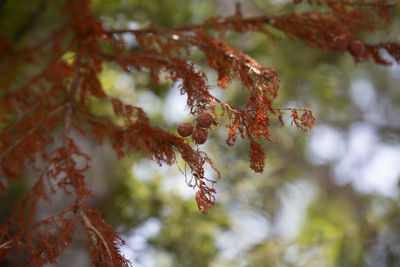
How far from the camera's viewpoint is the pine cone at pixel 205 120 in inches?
20.8

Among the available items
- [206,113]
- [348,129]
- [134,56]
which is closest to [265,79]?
[206,113]

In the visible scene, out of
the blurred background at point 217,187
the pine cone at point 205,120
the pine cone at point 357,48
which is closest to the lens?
the pine cone at point 205,120

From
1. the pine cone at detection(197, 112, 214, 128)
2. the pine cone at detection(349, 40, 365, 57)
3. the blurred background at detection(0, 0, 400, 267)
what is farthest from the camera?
the blurred background at detection(0, 0, 400, 267)

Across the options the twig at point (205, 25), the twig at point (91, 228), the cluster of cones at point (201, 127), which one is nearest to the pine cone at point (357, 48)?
the twig at point (205, 25)

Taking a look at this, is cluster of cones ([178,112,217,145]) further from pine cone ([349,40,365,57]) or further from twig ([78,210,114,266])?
pine cone ([349,40,365,57])

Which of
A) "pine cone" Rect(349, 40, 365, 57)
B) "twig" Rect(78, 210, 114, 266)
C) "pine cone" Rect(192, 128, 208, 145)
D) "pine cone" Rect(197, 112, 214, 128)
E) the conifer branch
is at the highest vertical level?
"pine cone" Rect(349, 40, 365, 57)

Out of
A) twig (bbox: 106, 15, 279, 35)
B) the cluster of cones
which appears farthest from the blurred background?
the cluster of cones

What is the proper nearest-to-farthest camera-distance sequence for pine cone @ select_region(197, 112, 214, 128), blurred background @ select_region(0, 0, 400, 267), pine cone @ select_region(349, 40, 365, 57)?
pine cone @ select_region(197, 112, 214, 128) → pine cone @ select_region(349, 40, 365, 57) → blurred background @ select_region(0, 0, 400, 267)

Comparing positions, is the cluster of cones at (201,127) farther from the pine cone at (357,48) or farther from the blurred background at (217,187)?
the blurred background at (217,187)

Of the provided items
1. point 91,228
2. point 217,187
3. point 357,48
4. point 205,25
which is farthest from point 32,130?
point 217,187

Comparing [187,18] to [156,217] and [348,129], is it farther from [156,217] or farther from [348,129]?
[348,129]

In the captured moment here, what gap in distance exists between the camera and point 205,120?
0.53 m

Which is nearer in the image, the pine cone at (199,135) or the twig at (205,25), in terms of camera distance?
the pine cone at (199,135)

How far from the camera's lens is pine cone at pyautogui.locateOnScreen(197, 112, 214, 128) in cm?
53
